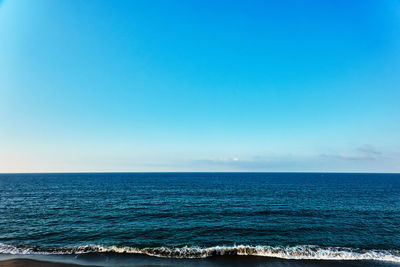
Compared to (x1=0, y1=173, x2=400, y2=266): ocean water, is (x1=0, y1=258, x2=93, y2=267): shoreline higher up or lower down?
higher up

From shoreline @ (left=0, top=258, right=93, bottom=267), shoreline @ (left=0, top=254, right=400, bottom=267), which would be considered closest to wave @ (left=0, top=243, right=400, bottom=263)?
shoreline @ (left=0, top=254, right=400, bottom=267)

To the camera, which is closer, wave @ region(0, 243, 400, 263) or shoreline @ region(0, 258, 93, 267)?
shoreline @ region(0, 258, 93, 267)

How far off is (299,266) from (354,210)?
1227 inches

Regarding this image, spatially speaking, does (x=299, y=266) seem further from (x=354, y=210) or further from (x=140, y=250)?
(x=354, y=210)

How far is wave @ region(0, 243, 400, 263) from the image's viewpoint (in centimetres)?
1945

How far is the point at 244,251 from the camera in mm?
20281

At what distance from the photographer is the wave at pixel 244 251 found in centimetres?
1945

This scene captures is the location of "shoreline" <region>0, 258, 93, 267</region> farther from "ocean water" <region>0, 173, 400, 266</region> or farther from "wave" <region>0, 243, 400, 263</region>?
"wave" <region>0, 243, 400, 263</region>

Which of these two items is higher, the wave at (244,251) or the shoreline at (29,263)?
the shoreline at (29,263)

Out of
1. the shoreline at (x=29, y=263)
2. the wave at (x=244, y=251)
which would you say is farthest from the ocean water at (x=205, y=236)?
the shoreline at (x=29, y=263)

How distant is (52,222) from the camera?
1183 inches

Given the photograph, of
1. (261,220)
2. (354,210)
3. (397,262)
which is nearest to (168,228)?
(261,220)

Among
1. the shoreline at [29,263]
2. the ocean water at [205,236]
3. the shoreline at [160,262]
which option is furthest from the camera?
the ocean water at [205,236]

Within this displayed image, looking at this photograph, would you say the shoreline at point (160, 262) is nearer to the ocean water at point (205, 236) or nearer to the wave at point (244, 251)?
the ocean water at point (205, 236)
